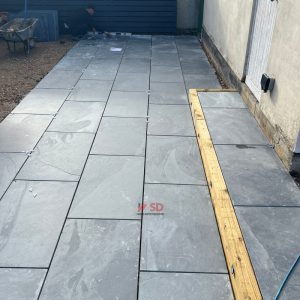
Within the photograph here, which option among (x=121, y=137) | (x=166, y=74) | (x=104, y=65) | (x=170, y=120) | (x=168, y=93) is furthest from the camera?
(x=104, y=65)

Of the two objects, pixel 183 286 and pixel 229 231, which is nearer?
pixel 183 286

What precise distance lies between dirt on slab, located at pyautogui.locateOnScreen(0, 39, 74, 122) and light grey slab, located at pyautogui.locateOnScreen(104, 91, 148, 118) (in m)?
1.76

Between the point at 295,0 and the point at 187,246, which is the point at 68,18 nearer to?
the point at 295,0

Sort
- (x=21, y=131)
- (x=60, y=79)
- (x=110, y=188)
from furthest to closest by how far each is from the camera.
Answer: (x=60, y=79)
(x=21, y=131)
(x=110, y=188)

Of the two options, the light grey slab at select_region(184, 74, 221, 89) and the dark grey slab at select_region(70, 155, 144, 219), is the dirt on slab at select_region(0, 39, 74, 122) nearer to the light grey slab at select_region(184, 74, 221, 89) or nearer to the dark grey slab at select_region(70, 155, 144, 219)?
the dark grey slab at select_region(70, 155, 144, 219)

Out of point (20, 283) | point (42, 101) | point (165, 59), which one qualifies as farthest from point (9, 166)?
point (165, 59)

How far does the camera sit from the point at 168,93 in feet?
23.6

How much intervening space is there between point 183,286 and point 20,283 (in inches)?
53.8

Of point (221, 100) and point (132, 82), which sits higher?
point (221, 100)

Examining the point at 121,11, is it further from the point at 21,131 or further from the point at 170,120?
the point at 21,131

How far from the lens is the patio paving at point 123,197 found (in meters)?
3.05

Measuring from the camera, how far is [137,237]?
11.4 feet

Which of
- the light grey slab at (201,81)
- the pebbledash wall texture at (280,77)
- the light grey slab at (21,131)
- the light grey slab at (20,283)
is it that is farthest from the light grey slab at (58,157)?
the light grey slab at (201,81)

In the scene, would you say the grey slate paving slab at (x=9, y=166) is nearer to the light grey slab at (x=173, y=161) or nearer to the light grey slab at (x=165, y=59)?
the light grey slab at (x=173, y=161)
